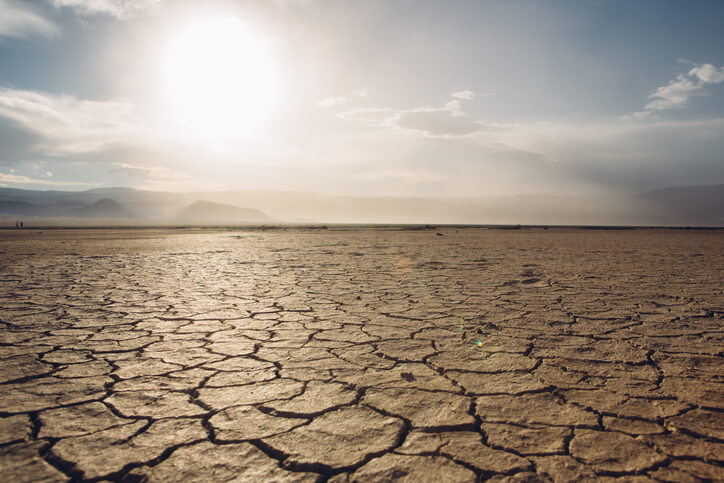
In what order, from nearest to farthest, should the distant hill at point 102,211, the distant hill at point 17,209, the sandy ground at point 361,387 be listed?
the sandy ground at point 361,387
the distant hill at point 17,209
the distant hill at point 102,211

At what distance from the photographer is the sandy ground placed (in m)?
1.25

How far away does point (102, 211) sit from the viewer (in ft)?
527

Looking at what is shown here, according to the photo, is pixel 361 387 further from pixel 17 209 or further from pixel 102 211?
pixel 102 211

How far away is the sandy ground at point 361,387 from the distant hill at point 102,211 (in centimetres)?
18316

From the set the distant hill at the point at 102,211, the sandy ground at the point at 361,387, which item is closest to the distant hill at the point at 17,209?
the distant hill at the point at 102,211

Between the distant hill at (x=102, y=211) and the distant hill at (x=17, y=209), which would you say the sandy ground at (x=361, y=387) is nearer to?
the distant hill at (x=17, y=209)

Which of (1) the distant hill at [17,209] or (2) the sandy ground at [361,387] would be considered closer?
(2) the sandy ground at [361,387]

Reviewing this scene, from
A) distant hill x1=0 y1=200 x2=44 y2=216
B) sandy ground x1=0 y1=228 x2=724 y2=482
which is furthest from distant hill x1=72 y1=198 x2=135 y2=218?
sandy ground x1=0 y1=228 x2=724 y2=482

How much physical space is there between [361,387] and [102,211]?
196m

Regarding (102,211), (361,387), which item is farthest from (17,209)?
(361,387)

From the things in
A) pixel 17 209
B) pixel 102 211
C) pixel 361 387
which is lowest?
pixel 361 387

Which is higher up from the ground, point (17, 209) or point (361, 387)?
point (17, 209)

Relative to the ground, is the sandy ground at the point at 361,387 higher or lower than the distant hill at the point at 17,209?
lower

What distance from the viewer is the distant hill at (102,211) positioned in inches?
6038
